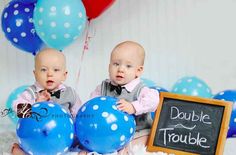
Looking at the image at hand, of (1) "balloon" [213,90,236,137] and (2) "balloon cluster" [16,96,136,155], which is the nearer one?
(2) "balloon cluster" [16,96,136,155]

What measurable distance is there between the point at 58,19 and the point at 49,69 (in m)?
0.73

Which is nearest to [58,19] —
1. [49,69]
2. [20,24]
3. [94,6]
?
[20,24]

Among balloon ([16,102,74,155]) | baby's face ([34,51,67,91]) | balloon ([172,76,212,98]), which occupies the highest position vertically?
baby's face ([34,51,67,91])

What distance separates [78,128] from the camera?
2186mm

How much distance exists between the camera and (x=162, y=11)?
417cm

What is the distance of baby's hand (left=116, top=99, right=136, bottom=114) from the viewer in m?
2.22

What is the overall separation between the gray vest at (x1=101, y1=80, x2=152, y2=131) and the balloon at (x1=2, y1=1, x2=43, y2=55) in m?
0.99

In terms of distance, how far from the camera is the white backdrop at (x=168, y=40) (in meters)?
4.14

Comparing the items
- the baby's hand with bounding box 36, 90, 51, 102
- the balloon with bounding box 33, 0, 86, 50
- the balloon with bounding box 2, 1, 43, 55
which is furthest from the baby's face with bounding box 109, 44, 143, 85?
the balloon with bounding box 2, 1, 43, 55

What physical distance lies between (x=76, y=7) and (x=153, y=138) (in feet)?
3.65

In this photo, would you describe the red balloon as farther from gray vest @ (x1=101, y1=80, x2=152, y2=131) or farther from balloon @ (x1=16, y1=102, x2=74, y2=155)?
balloon @ (x1=16, y1=102, x2=74, y2=155)

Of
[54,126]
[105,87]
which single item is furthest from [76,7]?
[54,126]

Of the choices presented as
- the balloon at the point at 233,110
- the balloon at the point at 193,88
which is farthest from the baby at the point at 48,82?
the balloon at the point at 193,88

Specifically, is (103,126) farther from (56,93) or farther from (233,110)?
(233,110)
